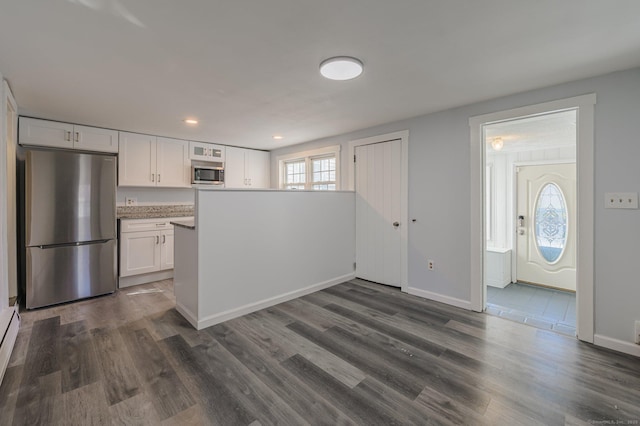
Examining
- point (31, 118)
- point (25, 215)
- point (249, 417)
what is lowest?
point (249, 417)

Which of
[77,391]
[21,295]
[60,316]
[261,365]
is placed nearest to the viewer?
[77,391]

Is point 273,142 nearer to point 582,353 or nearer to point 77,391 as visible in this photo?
point 77,391

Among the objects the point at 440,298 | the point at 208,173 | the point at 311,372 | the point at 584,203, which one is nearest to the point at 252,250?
the point at 311,372

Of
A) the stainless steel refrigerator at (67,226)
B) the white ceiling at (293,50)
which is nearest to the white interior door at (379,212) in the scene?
the white ceiling at (293,50)

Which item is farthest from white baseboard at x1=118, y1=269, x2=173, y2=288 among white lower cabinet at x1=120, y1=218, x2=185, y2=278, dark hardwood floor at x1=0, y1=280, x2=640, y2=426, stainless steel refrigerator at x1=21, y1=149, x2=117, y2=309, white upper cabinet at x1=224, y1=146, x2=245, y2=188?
white upper cabinet at x1=224, y1=146, x2=245, y2=188

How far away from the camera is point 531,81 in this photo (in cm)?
245

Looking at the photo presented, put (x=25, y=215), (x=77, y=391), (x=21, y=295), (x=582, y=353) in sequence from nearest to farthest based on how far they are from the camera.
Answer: (x=77, y=391) → (x=582, y=353) → (x=25, y=215) → (x=21, y=295)

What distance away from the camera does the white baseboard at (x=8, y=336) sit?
1.95 metres

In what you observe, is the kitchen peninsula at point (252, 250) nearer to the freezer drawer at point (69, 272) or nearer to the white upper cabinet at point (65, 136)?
the freezer drawer at point (69, 272)

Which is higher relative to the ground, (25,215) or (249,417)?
(25,215)

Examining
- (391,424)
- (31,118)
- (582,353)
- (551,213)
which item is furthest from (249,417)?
(551,213)

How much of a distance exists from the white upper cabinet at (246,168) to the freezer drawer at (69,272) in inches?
86.7

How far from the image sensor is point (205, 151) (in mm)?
4918

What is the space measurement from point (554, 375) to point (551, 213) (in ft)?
11.0
